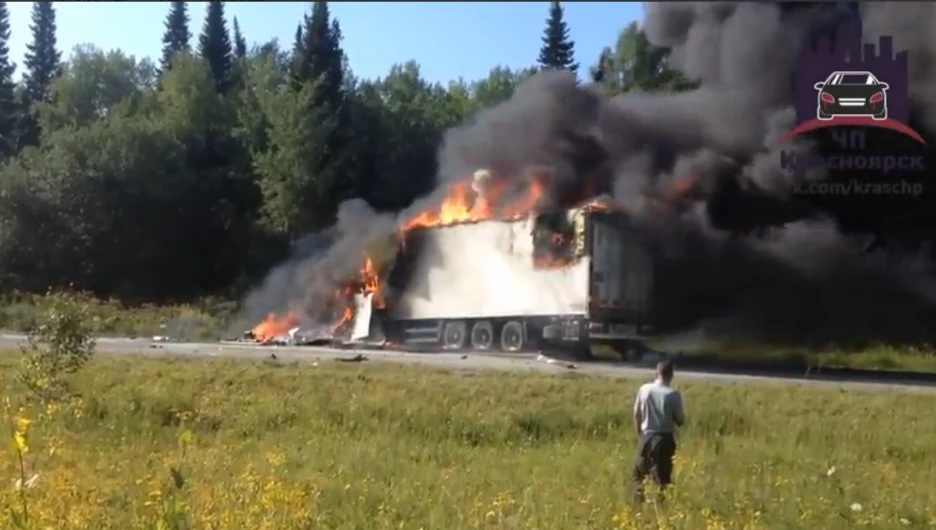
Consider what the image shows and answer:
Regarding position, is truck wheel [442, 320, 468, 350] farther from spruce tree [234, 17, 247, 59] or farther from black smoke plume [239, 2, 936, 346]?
spruce tree [234, 17, 247, 59]

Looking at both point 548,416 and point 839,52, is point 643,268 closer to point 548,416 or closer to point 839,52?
point 839,52

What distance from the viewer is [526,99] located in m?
30.3

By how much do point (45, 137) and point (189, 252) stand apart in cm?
619

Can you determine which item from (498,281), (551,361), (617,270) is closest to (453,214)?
(498,281)

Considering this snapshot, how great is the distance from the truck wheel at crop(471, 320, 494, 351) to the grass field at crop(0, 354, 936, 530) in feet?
20.5

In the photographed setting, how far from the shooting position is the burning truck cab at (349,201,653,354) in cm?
2695

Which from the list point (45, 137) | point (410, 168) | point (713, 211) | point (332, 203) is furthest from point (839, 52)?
point (45, 137)

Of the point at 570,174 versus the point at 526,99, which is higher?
the point at 526,99

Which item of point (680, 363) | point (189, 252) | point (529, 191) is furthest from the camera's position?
point (189, 252)

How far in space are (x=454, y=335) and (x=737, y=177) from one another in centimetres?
814

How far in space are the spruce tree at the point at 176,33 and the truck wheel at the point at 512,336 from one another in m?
26.3

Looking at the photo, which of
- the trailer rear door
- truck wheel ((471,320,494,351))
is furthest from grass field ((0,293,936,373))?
truck wheel ((471,320,494,351))

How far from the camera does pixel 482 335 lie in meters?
29.1

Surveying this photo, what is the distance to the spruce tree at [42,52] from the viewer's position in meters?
42.6
